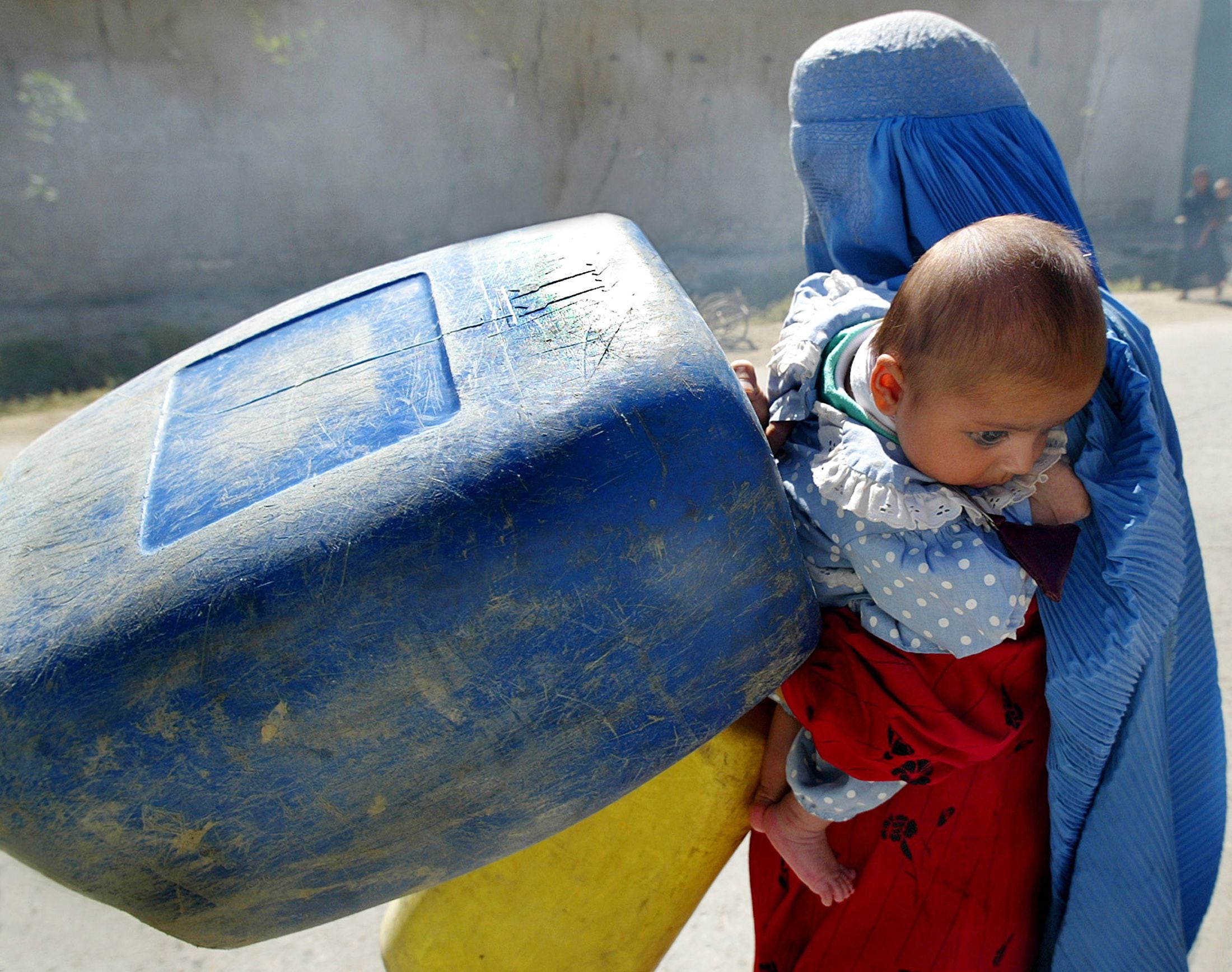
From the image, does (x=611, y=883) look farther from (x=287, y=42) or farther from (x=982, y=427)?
(x=287, y=42)

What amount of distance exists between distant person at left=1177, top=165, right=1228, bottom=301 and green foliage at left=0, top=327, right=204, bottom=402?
8.83 metres

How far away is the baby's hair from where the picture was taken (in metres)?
0.94

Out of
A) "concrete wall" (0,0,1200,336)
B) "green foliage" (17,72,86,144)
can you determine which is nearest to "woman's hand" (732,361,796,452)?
"concrete wall" (0,0,1200,336)

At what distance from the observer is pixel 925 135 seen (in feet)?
4.30

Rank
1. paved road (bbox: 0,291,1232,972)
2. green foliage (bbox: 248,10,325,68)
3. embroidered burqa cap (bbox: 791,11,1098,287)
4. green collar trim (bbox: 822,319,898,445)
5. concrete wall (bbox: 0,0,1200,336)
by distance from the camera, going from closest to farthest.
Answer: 1. green collar trim (bbox: 822,319,898,445)
2. embroidered burqa cap (bbox: 791,11,1098,287)
3. paved road (bbox: 0,291,1232,972)
4. concrete wall (bbox: 0,0,1200,336)
5. green foliage (bbox: 248,10,325,68)

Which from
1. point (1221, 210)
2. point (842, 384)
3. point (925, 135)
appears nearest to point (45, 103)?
point (925, 135)

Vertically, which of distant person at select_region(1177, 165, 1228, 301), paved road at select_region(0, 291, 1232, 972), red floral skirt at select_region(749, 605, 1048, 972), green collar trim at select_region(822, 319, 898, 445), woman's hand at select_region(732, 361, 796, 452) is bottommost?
distant person at select_region(1177, 165, 1228, 301)

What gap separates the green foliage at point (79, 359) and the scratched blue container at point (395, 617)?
5.91 m

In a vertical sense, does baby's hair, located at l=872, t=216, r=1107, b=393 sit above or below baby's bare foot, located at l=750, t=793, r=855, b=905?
above

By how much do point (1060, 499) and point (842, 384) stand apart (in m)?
0.27

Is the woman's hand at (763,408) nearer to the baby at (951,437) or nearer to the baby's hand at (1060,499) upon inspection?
the baby at (951,437)

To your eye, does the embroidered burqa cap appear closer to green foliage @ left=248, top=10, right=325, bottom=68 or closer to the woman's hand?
the woman's hand

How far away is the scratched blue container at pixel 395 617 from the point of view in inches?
33.0

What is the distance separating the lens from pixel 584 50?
359 inches
